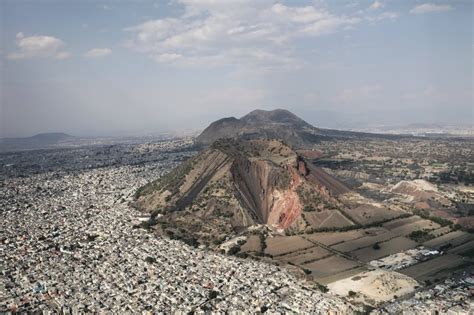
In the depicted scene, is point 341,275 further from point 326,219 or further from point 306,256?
point 326,219

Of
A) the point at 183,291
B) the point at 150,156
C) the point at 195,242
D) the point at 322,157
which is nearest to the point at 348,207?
the point at 195,242

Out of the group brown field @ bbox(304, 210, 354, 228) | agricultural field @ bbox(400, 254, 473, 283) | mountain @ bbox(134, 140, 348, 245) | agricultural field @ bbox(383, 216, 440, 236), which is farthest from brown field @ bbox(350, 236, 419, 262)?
mountain @ bbox(134, 140, 348, 245)

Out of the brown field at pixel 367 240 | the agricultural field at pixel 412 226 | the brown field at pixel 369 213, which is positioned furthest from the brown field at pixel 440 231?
the brown field at pixel 369 213

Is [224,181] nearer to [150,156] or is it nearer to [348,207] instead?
[348,207]

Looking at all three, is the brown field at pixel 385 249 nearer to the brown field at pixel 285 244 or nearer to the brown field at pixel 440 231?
the brown field at pixel 440 231

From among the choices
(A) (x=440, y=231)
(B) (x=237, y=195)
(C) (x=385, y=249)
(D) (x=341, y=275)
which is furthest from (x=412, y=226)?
(B) (x=237, y=195)
